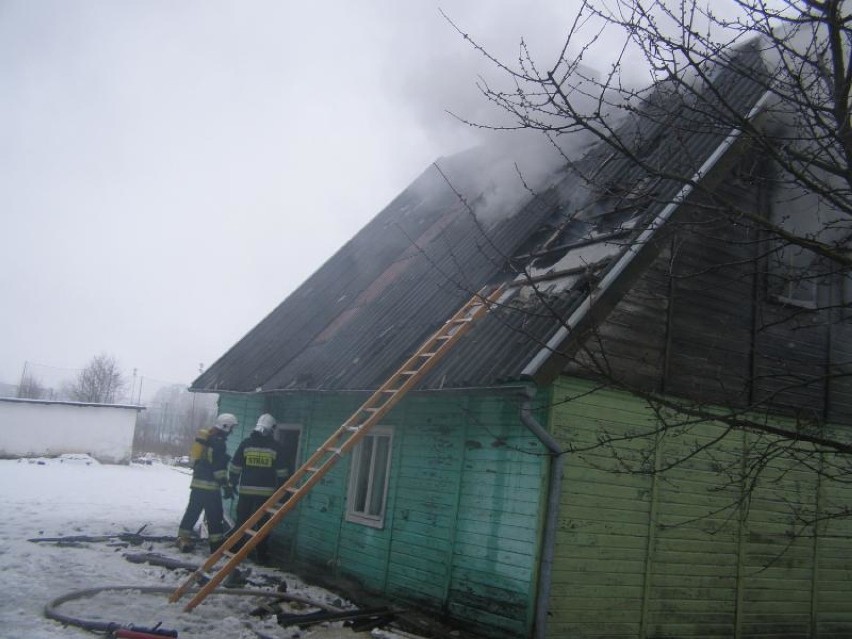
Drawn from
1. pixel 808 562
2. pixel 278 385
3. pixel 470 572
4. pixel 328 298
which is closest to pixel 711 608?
pixel 808 562

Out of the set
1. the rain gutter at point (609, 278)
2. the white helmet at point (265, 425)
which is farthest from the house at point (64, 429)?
the rain gutter at point (609, 278)

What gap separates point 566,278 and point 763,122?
10.5 feet

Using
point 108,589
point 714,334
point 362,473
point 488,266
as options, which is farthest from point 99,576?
point 714,334

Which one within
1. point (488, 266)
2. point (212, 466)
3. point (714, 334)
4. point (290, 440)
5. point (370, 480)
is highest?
point (488, 266)

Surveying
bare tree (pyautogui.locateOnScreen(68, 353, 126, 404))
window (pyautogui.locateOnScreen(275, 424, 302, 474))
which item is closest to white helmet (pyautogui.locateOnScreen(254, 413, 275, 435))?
window (pyautogui.locateOnScreen(275, 424, 302, 474))

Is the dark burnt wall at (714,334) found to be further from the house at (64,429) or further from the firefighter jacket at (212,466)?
the house at (64,429)

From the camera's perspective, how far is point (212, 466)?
9477 mm

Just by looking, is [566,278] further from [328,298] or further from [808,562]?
[328,298]

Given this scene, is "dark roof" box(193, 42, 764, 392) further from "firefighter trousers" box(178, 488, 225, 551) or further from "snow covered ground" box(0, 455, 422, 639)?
"snow covered ground" box(0, 455, 422, 639)

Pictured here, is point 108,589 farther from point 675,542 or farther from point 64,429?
point 64,429

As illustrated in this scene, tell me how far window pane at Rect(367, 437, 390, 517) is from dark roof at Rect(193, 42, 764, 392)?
0.88m

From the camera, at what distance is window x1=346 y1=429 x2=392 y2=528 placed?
800 cm

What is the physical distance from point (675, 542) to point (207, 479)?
6154mm

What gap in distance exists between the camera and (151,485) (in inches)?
797
